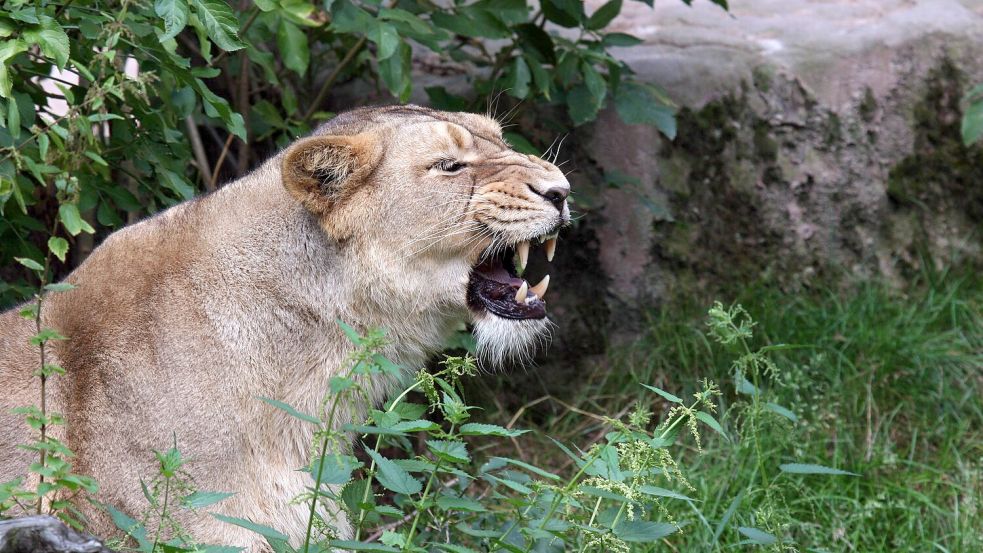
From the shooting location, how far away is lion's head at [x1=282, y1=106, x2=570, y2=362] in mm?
3666

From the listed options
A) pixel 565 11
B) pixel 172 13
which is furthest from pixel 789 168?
pixel 172 13

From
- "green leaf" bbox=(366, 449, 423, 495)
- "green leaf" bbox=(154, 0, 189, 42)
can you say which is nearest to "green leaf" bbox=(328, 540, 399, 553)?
"green leaf" bbox=(366, 449, 423, 495)

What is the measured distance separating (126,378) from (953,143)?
4947 millimetres

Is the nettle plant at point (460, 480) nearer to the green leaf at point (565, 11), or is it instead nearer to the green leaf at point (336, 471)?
the green leaf at point (336, 471)

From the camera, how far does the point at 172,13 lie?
136 inches

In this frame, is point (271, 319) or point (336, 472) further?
point (271, 319)

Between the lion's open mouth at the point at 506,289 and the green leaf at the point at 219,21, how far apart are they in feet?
3.47

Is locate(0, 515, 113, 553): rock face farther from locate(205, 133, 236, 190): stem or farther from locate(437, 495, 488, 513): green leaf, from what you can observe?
locate(205, 133, 236, 190): stem

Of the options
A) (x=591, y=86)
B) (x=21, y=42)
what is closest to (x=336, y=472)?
(x=21, y=42)

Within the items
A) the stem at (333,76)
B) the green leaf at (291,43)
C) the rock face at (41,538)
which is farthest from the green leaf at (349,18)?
the rock face at (41,538)

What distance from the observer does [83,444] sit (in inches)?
131

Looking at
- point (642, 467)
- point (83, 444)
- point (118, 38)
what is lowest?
point (83, 444)

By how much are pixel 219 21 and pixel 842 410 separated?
3388 millimetres

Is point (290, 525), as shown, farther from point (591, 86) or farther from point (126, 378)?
point (591, 86)
